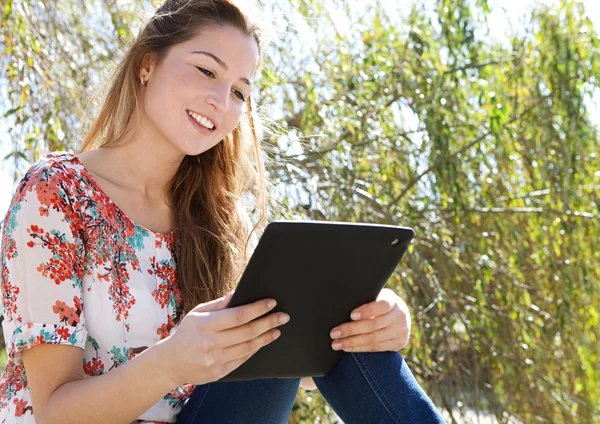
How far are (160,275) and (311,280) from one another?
0.41 metres

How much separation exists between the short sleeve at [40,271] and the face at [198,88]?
28 centimetres

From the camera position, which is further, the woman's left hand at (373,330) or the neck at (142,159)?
the neck at (142,159)

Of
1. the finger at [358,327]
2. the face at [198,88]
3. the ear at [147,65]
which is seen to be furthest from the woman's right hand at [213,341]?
the ear at [147,65]

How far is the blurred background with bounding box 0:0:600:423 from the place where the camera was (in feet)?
9.55

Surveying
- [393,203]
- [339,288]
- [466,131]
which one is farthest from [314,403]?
[339,288]

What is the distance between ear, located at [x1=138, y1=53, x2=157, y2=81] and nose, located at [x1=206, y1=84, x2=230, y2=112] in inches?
6.0

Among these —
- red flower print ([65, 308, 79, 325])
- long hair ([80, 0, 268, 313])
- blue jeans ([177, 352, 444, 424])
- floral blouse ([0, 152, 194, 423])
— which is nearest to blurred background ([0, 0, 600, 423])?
long hair ([80, 0, 268, 313])

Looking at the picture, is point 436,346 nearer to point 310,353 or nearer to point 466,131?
point 466,131

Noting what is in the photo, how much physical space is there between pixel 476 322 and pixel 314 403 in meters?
0.72

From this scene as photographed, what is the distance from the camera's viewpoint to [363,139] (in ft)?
9.96

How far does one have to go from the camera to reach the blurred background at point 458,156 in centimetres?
291

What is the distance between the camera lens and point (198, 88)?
4.99ft

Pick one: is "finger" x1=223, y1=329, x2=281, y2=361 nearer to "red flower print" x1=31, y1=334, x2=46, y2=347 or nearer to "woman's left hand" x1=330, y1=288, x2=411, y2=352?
"woman's left hand" x1=330, y1=288, x2=411, y2=352

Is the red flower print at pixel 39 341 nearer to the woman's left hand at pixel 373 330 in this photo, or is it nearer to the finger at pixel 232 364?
the finger at pixel 232 364
